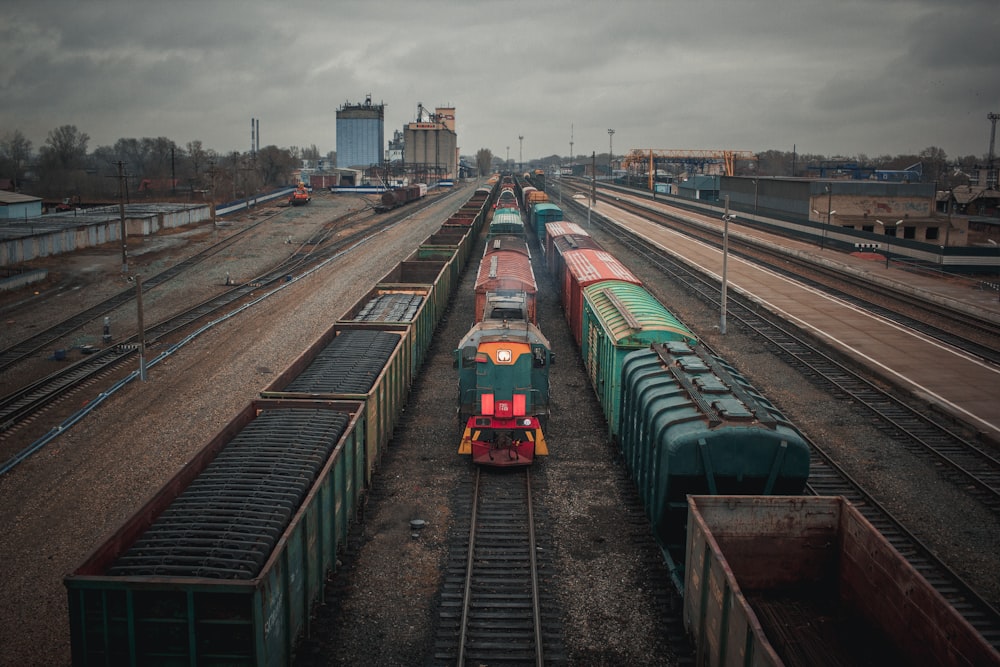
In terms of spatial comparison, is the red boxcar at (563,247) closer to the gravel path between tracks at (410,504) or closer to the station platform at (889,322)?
the gravel path between tracks at (410,504)

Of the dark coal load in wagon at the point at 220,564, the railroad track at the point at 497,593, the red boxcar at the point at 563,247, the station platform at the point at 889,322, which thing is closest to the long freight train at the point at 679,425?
the railroad track at the point at 497,593

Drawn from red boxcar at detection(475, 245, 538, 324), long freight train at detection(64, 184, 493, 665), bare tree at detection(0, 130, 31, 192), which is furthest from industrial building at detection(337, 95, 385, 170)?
long freight train at detection(64, 184, 493, 665)

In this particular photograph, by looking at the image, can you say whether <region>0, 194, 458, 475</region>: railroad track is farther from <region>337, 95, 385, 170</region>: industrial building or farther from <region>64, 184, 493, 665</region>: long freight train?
<region>337, 95, 385, 170</region>: industrial building

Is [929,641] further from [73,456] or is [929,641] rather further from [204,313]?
[204,313]

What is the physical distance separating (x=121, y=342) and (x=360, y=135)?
174m

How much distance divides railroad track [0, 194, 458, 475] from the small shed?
20.9 metres

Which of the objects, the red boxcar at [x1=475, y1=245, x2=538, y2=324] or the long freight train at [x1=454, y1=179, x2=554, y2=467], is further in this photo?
the red boxcar at [x1=475, y1=245, x2=538, y2=324]

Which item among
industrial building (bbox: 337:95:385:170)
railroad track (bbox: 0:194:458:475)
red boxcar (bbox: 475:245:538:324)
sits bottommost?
railroad track (bbox: 0:194:458:475)

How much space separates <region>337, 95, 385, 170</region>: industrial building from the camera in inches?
7564

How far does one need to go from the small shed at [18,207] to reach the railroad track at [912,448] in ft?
201

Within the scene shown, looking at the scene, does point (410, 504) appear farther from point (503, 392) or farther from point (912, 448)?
point (912, 448)

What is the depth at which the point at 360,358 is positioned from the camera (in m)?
18.2

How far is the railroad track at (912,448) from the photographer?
12266 mm

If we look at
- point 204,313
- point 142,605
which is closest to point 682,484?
point 142,605
